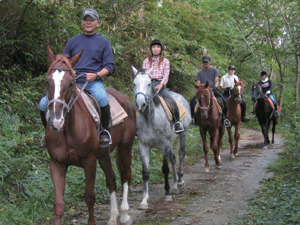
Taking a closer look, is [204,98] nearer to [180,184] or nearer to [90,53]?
[180,184]

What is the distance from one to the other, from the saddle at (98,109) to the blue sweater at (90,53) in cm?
35

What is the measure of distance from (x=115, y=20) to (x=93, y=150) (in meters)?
6.10

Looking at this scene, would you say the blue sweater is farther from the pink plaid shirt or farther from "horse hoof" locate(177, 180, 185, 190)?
"horse hoof" locate(177, 180, 185, 190)

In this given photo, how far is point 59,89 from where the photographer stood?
12.0 feet

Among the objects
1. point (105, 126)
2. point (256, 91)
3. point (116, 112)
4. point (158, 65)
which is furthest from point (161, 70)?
point (256, 91)

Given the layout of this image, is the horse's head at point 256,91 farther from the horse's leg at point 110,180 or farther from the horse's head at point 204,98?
the horse's leg at point 110,180

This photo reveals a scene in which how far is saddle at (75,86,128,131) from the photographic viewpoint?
173 inches

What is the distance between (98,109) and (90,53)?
0.84m

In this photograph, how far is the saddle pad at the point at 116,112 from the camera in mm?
5161

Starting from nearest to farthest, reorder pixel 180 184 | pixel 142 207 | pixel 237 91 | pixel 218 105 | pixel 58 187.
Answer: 1. pixel 58 187
2. pixel 142 207
3. pixel 180 184
4. pixel 218 105
5. pixel 237 91

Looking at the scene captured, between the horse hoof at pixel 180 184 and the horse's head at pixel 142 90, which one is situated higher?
the horse's head at pixel 142 90

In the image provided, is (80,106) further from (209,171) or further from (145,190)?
(209,171)

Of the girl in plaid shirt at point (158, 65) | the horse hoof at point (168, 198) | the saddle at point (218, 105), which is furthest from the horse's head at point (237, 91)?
the horse hoof at point (168, 198)

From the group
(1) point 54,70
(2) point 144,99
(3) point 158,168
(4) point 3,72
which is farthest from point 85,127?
(3) point 158,168
